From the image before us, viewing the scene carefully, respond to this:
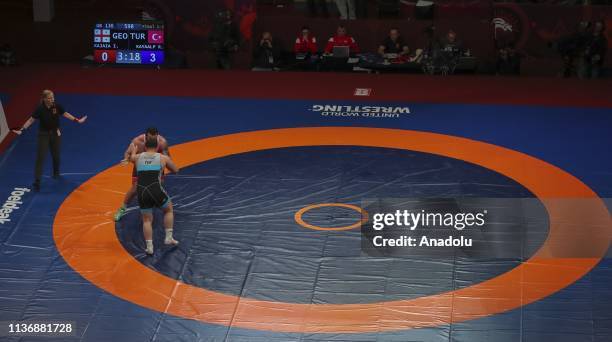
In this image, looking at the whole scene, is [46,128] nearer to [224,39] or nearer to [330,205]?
[330,205]

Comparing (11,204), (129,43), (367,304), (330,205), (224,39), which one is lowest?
(11,204)

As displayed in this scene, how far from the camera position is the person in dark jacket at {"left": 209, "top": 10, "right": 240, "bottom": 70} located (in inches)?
734

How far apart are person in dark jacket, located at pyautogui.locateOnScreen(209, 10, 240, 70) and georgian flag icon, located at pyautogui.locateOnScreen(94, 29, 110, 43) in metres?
2.11

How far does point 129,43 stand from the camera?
17.5 meters

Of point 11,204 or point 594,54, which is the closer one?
point 11,204

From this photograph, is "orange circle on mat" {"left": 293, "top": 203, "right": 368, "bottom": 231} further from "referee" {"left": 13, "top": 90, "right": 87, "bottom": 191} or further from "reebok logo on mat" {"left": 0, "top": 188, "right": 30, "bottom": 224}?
"reebok logo on mat" {"left": 0, "top": 188, "right": 30, "bottom": 224}

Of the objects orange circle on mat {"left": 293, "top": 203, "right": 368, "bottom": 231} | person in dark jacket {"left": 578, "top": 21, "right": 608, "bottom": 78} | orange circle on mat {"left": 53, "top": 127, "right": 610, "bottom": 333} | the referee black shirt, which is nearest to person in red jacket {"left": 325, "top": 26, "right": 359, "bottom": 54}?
person in dark jacket {"left": 578, "top": 21, "right": 608, "bottom": 78}

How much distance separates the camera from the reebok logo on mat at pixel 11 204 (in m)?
12.4

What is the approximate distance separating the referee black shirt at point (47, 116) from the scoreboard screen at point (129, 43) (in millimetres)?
4504

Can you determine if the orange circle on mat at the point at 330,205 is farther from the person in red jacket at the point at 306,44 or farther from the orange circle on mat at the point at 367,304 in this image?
the person in red jacket at the point at 306,44

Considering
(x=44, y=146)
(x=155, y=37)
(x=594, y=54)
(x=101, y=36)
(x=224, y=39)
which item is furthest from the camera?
(x=224, y=39)

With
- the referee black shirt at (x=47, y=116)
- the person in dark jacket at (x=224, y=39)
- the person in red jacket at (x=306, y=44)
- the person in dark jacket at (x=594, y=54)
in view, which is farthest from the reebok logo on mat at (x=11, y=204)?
the person in dark jacket at (x=594, y=54)

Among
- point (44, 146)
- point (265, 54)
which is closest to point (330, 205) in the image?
point (44, 146)

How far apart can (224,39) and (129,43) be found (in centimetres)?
196
